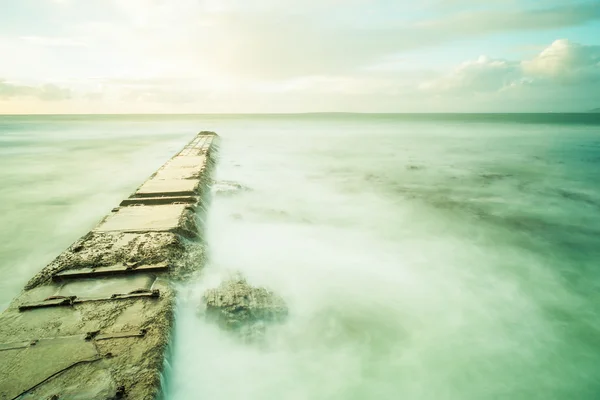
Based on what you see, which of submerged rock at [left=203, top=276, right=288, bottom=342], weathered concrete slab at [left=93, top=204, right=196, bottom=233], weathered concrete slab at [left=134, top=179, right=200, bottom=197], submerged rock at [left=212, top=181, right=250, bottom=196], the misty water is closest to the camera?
the misty water

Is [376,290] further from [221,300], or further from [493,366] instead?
[221,300]

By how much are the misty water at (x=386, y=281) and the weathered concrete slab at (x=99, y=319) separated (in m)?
0.31

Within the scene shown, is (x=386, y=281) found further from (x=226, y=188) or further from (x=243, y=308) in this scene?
(x=226, y=188)

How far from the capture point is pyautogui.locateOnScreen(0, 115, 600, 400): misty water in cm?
276

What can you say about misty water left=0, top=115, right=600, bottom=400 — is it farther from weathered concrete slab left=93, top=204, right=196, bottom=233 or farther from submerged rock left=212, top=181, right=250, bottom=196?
weathered concrete slab left=93, top=204, right=196, bottom=233

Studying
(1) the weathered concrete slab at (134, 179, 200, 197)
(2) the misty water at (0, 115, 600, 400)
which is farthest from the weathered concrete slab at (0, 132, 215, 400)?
(1) the weathered concrete slab at (134, 179, 200, 197)

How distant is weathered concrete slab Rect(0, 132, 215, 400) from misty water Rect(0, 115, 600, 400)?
0.31 metres

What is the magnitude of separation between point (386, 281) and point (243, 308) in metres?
2.04

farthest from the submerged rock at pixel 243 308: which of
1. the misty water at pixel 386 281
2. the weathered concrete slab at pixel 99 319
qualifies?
the weathered concrete slab at pixel 99 319

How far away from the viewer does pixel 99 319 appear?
2.53 metres

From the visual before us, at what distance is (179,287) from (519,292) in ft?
13.2

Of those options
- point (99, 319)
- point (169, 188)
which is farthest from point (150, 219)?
point (99, 319)

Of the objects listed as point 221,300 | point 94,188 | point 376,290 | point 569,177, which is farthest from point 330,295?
point 569,177

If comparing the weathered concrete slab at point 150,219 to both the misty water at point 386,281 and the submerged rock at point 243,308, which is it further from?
the submerged rock at point 243,308
